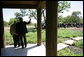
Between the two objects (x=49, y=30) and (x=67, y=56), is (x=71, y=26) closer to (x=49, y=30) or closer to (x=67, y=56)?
(x=67, y=56)

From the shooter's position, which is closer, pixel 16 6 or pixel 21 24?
pixel 21 24

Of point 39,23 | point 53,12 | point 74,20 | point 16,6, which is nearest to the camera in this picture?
point 53,12

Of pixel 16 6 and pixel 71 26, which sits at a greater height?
pixel 16 6

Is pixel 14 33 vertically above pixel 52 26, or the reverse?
pixel 52 26

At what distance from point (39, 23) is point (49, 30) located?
2.58 m

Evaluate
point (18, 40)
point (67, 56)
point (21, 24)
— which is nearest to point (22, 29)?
point (21, 24)

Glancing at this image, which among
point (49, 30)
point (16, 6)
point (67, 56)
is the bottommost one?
point (67, 56)

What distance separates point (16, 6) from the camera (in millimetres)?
3705

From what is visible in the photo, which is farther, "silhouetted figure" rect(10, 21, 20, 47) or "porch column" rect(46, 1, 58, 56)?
"silhouetted figure" rect(10, 21, 20, 47)

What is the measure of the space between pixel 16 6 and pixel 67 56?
2913 millimetres

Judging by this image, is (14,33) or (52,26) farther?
(14,33)

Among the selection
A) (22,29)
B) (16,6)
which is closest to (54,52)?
(22,29)

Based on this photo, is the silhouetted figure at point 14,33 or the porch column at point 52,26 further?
the silhouetted figure at point 14,33

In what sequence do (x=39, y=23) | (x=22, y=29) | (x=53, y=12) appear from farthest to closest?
(x=39, y=23), (x=22, y=29), (x=53, y=12)
